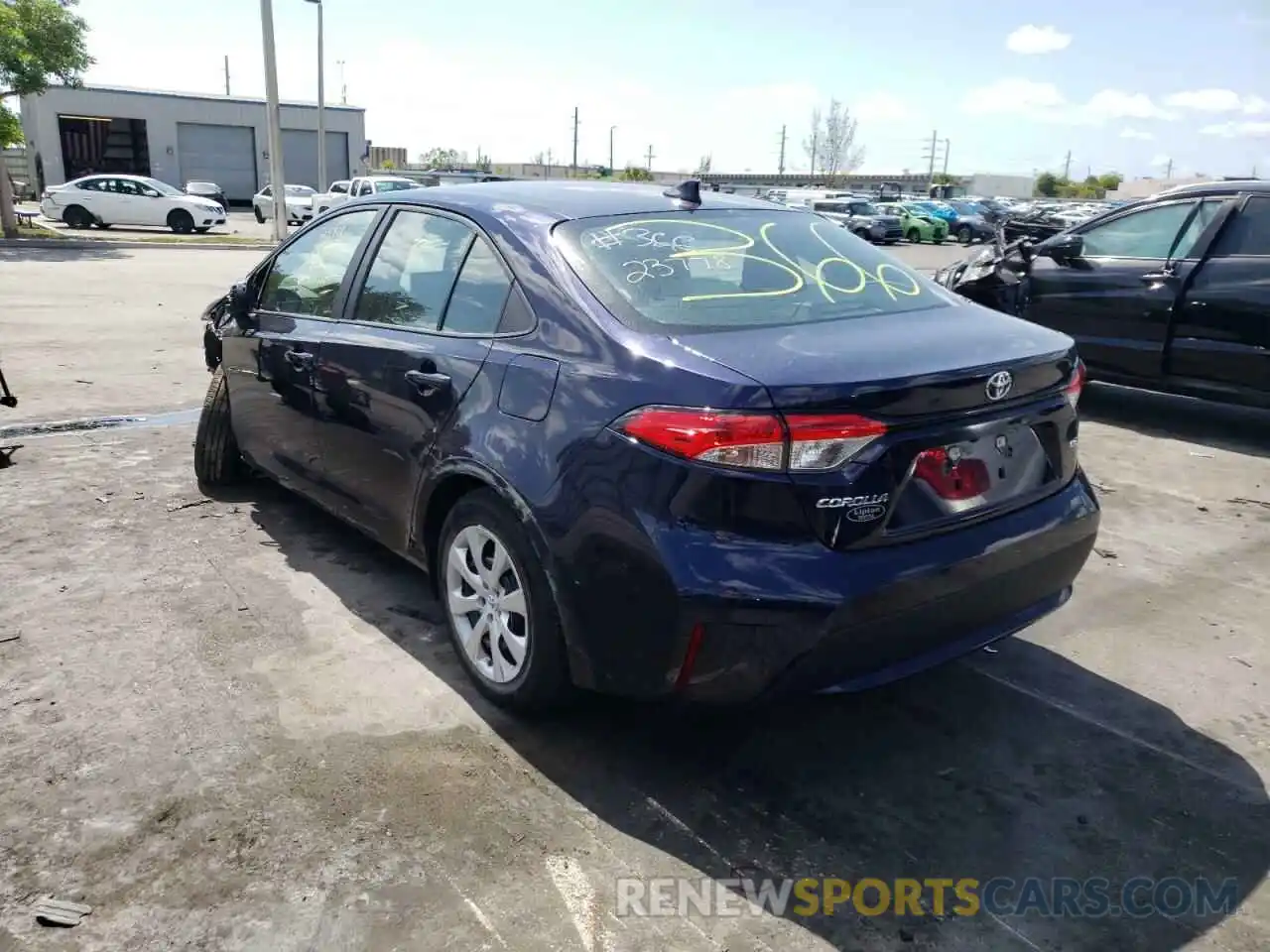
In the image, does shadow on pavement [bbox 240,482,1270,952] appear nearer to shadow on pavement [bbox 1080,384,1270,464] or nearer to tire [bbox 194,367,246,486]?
tire [bbox 194,367,246,486]

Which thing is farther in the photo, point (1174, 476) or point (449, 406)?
point (1174, 476)

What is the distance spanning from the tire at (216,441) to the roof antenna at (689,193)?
2.73 meters

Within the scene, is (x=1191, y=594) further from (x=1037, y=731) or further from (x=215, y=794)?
(x=215, y=794)

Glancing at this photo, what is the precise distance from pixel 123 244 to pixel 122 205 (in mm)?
6657

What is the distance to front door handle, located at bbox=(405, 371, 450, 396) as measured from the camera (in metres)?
3.30

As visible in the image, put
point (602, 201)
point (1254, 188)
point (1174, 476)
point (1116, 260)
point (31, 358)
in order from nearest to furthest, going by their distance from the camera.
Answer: point (602, 201) → point (1174, 476) → point (1254, 188) → point (1116, 260) → point (31, 358)

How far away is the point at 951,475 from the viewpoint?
2.73 metres

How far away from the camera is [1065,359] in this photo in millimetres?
3137

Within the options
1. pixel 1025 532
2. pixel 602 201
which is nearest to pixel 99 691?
pixel 602 201

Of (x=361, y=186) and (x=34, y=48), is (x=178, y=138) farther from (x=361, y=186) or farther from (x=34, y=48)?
(x=34, y=48)

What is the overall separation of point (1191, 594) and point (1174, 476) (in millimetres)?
1989

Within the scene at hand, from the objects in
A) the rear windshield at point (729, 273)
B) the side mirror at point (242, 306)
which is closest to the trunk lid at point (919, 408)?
the rear windshield at point (729, 273)

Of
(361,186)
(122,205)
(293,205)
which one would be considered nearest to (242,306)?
(361,186)

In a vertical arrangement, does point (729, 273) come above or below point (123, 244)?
above
